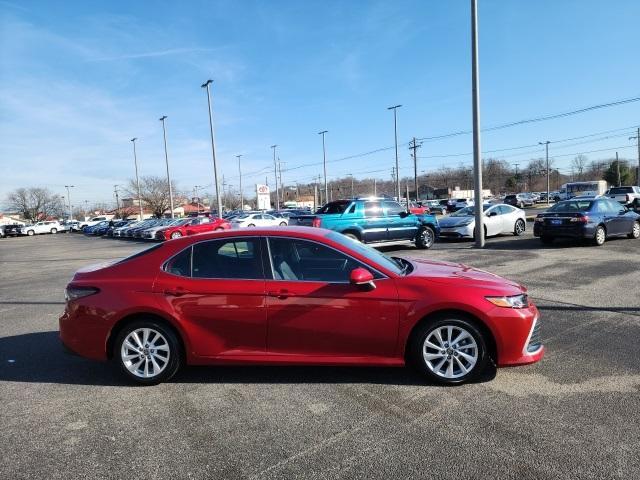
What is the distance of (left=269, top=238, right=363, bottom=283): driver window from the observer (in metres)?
4.52

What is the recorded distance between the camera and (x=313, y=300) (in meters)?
4.38

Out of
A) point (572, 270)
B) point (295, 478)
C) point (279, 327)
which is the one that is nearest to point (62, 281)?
point (279, 327)

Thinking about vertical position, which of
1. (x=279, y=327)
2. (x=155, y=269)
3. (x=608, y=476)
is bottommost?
(x=608, y=476)

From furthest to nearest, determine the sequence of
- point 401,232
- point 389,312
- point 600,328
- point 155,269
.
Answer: point 401,232, point 600,328, point 155,269, point 389,312

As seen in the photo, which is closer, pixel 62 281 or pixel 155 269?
pixel 155 269

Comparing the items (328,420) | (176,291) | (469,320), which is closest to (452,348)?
(469,320)

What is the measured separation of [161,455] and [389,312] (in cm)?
215

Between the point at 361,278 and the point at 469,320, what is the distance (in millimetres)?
1063

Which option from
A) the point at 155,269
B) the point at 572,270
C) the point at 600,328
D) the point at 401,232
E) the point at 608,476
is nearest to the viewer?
the point at 608,476

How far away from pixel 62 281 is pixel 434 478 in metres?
12.0

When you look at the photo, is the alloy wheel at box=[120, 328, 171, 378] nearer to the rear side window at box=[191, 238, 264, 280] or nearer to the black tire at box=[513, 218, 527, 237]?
the rear side window at box=[191, 238, 264, 280]

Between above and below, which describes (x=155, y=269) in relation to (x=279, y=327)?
above

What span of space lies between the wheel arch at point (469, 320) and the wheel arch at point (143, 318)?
6.87 ft

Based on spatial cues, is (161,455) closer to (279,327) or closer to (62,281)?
(279,327)
